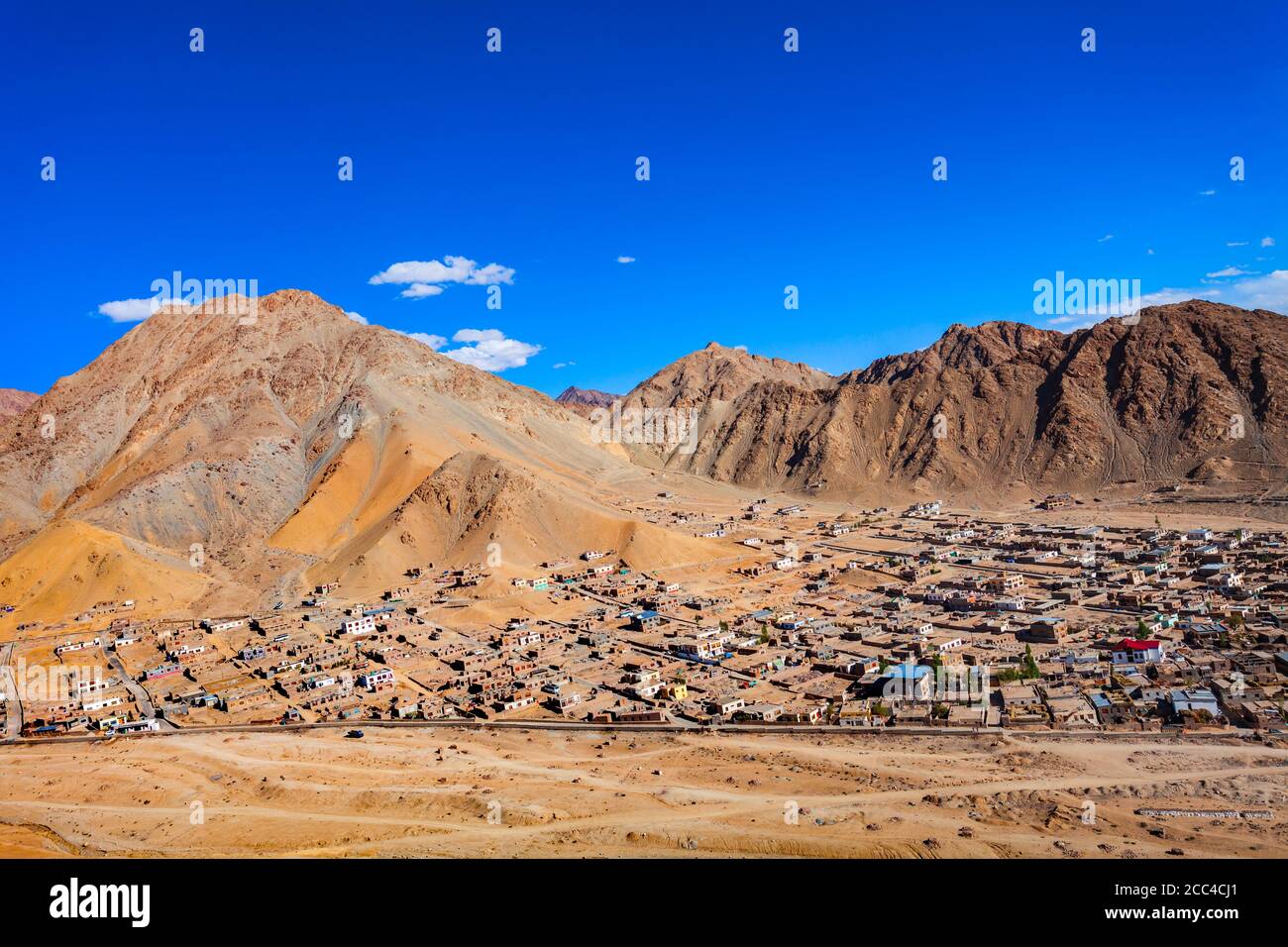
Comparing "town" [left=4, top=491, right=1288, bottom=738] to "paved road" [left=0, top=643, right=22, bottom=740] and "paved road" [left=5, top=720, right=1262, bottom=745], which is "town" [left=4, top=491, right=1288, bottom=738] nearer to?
"paved road" [left=0, top=643, right=22, bottom=740]

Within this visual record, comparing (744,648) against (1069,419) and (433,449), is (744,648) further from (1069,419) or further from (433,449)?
(1069,419)

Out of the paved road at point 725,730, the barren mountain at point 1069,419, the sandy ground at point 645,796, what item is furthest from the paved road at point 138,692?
the barren mountain at point 1069,419

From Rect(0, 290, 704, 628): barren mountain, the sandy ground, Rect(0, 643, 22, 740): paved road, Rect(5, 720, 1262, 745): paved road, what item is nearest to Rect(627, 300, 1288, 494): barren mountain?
Rect(0, 290, 704, 628): barren mountain

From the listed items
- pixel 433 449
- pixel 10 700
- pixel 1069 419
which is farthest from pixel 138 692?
pixel 1069 419
